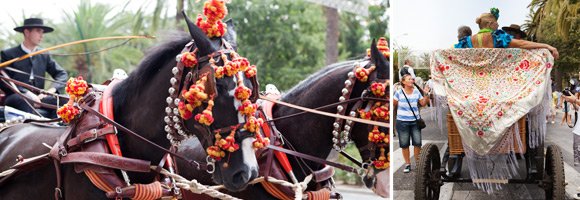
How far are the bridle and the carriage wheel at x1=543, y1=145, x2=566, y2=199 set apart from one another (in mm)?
1691

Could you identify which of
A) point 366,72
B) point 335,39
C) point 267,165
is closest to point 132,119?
point 267,165

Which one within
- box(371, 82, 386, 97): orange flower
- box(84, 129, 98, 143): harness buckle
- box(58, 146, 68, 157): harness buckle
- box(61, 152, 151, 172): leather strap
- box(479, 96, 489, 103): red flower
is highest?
box(371, 82, 386, 97): orange flower

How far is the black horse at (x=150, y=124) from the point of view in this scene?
270cm

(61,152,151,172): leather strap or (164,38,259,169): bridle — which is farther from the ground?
(164,38,259,169): bridle

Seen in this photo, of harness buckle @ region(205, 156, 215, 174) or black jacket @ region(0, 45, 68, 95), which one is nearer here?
harness buckle @ region(205, 156, 215, 174)

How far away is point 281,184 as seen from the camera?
3.18m

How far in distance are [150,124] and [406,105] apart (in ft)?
4.04

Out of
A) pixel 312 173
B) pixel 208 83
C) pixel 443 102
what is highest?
pixel 208 83

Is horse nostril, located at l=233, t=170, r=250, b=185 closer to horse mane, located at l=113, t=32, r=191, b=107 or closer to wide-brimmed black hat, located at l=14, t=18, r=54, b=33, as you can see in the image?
horse mane, located at l=113, t=32, r=191, b=107

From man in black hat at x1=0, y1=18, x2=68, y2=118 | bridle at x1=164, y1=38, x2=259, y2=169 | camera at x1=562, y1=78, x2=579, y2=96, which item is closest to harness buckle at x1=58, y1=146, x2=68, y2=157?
bridle at x1=164, y1=38, x2=259, y2=169

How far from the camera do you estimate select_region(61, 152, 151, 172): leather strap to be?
2789 millimetres

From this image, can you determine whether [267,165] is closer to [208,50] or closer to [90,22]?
[208,50]

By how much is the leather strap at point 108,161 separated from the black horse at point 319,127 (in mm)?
579

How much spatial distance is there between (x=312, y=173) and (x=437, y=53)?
0.95 metres
